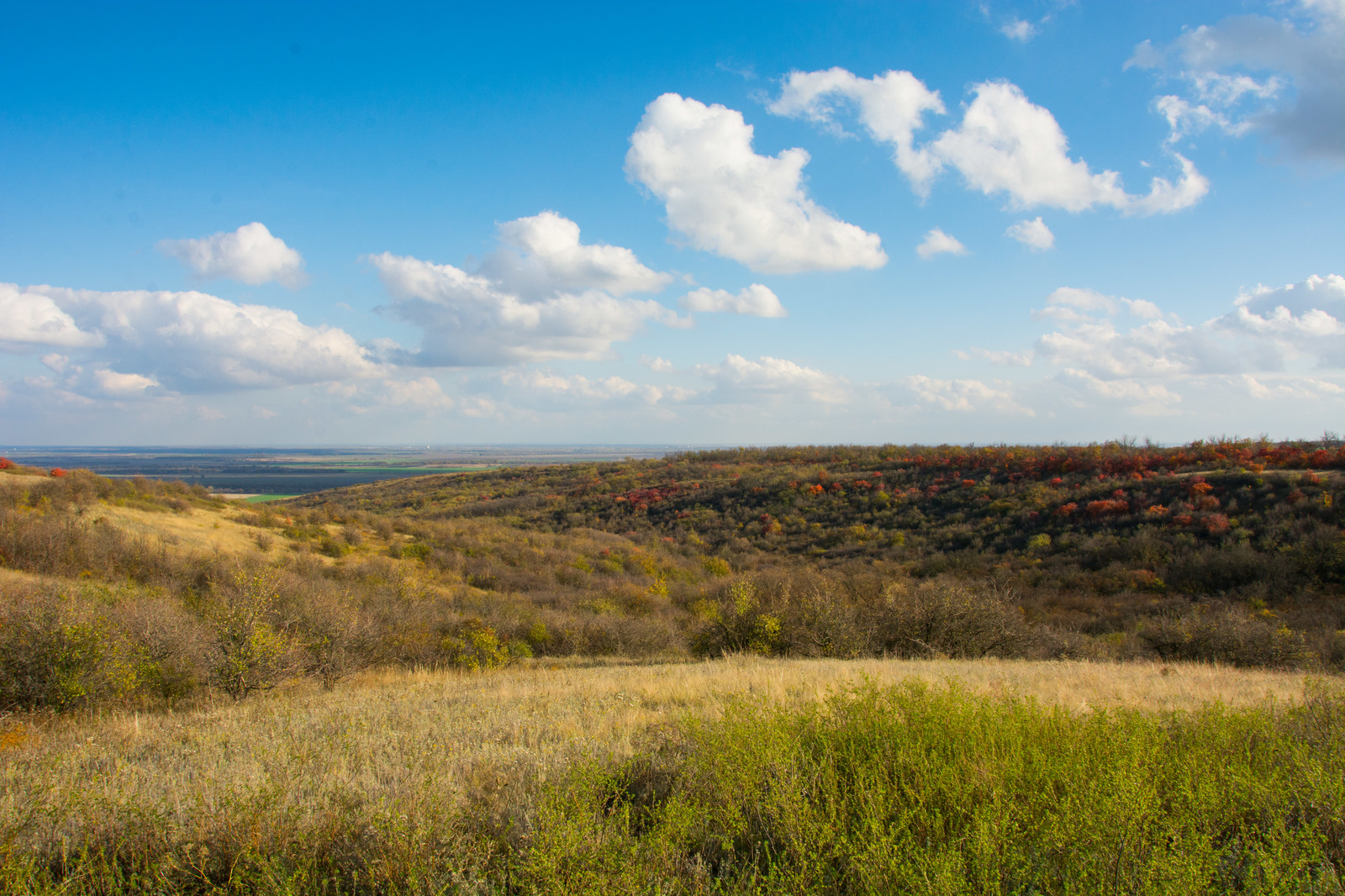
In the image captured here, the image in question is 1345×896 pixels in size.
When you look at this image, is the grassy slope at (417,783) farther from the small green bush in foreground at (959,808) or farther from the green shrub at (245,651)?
the green shrub at (245,651)

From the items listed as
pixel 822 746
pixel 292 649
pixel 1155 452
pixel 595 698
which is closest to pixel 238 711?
pixel 292 649

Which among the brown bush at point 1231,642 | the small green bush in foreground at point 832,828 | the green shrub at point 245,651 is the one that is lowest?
the brown bush at point 1231,642

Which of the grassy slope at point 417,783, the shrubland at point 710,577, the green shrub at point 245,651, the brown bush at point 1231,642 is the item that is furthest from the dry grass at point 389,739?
the brown bush at point 1231,642

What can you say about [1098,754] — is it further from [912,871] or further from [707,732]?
[707,732]

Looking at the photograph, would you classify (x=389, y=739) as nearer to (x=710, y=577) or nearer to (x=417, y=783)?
(x=417, y=783)

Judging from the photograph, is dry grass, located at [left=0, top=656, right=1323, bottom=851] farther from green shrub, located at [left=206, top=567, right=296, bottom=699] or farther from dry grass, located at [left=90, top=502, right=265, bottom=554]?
dry grass, located at [left=90, top=502, right=265, bottom=554]

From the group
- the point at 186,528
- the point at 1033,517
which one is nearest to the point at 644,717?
the point at 186,528

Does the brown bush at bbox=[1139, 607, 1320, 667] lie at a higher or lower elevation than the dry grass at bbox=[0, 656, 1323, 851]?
lower

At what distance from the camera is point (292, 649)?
9.55 metres

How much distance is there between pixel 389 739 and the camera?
19.1ft

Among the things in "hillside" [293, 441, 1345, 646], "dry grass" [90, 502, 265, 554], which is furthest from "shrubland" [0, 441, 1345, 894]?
"hillside" [293, 441, 1345, 646]

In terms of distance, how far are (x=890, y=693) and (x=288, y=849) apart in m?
4.92

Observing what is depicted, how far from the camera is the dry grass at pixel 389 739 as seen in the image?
373 cm

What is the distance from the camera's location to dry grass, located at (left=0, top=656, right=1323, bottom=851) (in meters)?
3.73
